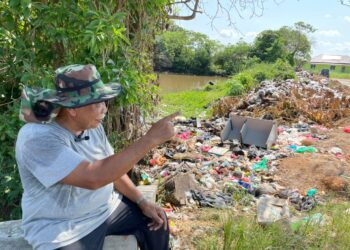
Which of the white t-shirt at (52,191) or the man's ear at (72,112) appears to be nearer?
the white t-shirt at (52,191)

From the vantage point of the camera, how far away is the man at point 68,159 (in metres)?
1.54

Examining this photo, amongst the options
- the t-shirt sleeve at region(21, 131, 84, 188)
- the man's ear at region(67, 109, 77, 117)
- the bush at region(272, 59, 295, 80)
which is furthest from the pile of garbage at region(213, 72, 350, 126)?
the t-shirt sleeve at region(21, 131, 84, 188)

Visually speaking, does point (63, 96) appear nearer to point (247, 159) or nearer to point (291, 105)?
point (247, 159)

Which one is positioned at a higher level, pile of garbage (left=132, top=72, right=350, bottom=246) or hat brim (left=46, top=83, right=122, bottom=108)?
hat brim (left=46, top=83, right=122, bottom=108)

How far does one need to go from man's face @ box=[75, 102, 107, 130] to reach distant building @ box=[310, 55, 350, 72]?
1863 inches

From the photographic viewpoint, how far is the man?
154 centimetres

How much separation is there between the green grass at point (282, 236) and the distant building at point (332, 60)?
4607 cm

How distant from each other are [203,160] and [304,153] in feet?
5.46

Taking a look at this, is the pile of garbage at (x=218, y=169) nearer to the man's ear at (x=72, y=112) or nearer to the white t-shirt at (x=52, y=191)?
the white t-shirt at (x=52, y=191)

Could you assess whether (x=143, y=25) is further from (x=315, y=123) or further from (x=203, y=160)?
(x=315, y=123)

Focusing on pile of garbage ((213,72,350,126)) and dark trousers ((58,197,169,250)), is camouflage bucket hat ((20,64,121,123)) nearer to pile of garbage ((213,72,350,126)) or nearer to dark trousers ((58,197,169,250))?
dark trousers ((58,197,169,250))

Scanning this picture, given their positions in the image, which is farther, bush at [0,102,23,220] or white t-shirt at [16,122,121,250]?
bush at [0,102,23,220]

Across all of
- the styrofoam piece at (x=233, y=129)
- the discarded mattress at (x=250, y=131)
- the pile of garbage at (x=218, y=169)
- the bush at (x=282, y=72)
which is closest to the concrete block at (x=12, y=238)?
the pile of garbage at (x=218, y=169)

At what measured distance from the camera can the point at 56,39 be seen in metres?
2.68
